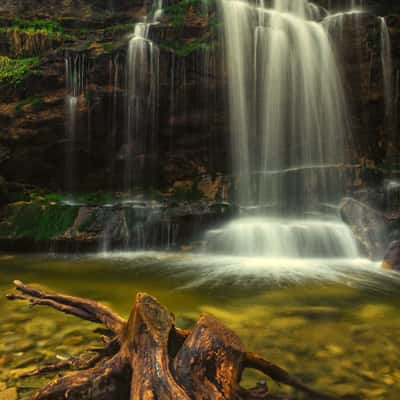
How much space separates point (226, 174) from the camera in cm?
1414

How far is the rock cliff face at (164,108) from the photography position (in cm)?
1299

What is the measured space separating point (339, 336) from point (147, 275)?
417 centimetres

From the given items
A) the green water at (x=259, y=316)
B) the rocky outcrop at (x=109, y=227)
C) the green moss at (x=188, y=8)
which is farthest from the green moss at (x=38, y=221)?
the green moss at (x=188, y=8)

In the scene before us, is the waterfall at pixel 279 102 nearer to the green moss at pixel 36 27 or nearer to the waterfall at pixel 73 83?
the waterfall at pixel 73 83

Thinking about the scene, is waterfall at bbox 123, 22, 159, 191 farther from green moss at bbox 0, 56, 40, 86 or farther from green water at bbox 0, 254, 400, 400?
green water at bbox 0, 254, 400, 400

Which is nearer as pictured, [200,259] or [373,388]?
[373,388]

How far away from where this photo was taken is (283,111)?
45.2 feet

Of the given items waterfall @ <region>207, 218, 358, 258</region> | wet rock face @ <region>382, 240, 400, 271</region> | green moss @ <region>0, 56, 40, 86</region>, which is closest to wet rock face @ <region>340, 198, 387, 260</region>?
waterfall @ <region>207, 218, 358, 258</region>

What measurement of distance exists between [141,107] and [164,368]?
41.8ft

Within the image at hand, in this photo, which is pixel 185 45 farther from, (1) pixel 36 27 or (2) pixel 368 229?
(2) pixel 368 229

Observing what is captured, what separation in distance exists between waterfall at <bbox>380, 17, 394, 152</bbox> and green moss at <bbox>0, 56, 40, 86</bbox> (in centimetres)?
1444

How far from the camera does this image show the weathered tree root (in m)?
1.62

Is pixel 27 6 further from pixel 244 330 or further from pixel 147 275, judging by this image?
pixel 244 330

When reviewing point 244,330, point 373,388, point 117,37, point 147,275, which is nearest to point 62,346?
point 244,330
